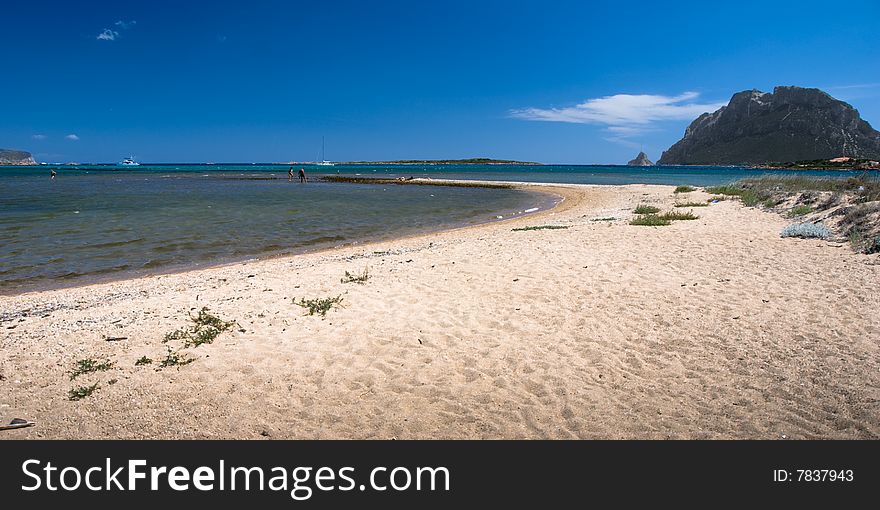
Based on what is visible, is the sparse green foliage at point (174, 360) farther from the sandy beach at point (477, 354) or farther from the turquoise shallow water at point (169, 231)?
the turquoise shallow water at point (169, 231)

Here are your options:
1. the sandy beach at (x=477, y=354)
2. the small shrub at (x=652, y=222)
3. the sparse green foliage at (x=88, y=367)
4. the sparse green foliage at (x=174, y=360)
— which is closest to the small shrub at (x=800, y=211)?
the small shrub at (x=652, y=222)

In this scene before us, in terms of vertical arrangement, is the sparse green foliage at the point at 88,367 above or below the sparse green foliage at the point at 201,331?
below

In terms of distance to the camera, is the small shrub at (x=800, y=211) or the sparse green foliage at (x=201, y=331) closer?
the sparse green foliage at (x=201, y=331)

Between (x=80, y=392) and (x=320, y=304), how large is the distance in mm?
3287

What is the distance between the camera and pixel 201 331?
20.0ft

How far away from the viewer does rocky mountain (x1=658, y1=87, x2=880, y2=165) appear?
135250 mm

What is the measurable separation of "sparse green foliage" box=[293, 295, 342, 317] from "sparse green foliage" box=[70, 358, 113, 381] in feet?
8.58

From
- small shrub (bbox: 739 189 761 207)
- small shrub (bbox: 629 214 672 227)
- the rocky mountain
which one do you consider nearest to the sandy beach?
small shrub (bbox: 629 214 672 227)

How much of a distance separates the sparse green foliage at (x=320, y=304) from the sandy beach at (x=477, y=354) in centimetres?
16

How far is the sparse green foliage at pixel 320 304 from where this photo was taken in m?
7.00

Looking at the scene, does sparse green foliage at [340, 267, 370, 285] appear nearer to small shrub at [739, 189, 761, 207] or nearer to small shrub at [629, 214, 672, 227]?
small shrub at [629, 214, 672, 227]

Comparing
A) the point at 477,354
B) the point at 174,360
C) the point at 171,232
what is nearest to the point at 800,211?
the point at 477,354

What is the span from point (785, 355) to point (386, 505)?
16.4 ft

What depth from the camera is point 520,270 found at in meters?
9.49
